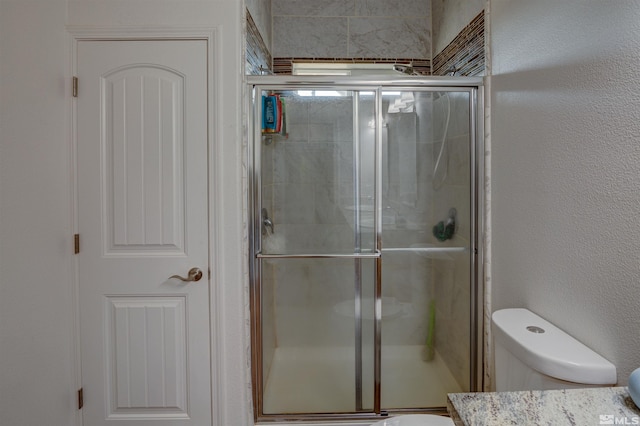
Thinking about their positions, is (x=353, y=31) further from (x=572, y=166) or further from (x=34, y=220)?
(x=34, y=220)

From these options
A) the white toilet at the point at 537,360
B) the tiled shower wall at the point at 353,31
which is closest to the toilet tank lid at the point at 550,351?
the white toilet at the point at 537,360

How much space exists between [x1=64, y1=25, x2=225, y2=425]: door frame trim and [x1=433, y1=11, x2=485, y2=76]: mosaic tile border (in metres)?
1.27

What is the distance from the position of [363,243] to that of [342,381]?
2.44 feet

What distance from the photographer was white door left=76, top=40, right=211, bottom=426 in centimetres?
163

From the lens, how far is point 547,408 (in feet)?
2.36

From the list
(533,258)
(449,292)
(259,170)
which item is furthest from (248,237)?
(533,258)

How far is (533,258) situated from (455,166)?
61 cm

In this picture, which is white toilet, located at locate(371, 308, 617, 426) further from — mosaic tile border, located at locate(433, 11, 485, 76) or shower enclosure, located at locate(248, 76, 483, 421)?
mosaic tile border, located at locate(433, 11, 485, 76)

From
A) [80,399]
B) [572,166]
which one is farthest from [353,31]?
[80,399]

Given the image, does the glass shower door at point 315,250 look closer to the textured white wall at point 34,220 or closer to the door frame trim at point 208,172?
the door frame trim at point 208,172

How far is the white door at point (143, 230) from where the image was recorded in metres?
1.63

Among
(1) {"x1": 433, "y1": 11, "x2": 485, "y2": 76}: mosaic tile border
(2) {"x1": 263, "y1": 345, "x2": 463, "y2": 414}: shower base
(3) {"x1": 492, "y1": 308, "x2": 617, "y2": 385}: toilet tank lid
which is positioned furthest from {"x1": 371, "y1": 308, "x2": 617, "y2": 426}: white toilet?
(1) {"x1": 433, "y1": 11, "x2": 485, "y2": 76}: mosaic tile border

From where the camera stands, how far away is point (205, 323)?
1.69m

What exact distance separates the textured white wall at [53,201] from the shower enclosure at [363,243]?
5.7 inches
